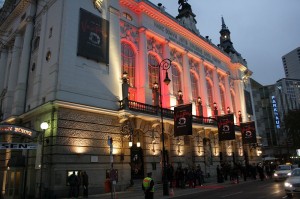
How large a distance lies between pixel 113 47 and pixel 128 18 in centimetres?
561

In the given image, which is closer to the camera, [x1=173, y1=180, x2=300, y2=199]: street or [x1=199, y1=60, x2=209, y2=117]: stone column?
[x1=173, y1=180, x2=300, y2=199]: street

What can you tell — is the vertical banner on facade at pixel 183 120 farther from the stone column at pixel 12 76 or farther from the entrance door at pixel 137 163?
the stone column at pixel 12 76

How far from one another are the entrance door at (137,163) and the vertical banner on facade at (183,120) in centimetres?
464

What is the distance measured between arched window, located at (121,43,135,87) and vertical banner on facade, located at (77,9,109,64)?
3469 mm

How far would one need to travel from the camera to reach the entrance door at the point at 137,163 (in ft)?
85.7

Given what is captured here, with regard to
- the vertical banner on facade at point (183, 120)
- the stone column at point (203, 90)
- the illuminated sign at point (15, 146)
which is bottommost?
the illuminated sign at point (15, 146)

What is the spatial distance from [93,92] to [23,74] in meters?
8.91

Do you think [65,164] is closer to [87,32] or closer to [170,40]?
[87,32]

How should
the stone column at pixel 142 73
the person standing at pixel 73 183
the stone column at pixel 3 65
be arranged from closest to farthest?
the person standing at pixel 73 183 < the stone column at pixel 142 73 < the stone column at pixel 3 65

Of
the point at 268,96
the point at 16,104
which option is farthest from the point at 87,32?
the point at 268,96

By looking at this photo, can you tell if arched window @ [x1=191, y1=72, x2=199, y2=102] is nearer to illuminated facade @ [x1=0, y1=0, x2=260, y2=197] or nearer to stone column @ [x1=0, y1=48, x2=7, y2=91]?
illuminated facade @ [x1=0, y1=0, x2=260, y2=197]

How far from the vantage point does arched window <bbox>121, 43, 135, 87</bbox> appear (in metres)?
28.9

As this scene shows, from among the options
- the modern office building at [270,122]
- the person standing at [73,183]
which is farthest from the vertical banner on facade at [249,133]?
the modern office building at [270,122]

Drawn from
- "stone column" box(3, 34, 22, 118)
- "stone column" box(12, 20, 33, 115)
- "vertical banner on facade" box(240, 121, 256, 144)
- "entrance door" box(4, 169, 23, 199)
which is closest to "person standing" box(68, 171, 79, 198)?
"entrance door" box(4, 169, 23, 199)
